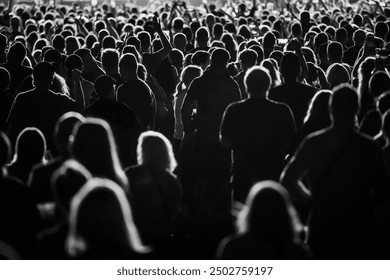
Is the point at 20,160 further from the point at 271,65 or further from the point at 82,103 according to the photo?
the point at 271,65

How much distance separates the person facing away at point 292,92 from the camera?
7098 millimetres

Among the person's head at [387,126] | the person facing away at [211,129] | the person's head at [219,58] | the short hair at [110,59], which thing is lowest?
the person facing away at [211,129]

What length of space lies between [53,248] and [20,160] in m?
1.80

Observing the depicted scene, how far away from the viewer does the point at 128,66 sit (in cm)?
755

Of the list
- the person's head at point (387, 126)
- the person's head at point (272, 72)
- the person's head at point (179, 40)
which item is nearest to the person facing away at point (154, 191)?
the person's head at point (387, 126)

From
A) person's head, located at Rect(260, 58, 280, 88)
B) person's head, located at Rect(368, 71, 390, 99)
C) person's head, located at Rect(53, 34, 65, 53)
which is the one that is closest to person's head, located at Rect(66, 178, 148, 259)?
person's head, located at Rect(368, 71, 390, 99)

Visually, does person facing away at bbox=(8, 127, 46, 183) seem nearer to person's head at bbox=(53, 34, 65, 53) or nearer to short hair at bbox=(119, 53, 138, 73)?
short hair at bbox=(119, 53, 138, 73)

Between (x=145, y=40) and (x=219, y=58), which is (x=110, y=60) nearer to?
(x=219, y=58)

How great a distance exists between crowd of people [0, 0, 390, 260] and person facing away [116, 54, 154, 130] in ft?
0.05

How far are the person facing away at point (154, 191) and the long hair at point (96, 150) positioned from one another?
40cm

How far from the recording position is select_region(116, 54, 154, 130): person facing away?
7469 millimetres

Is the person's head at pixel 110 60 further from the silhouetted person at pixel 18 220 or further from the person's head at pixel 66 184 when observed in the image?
the person's head at pixel 66 184

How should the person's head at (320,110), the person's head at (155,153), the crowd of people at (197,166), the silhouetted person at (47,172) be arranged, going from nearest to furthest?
the crowd of people at (197,166) < the silhouetted person at (47,172) < the person's head at (155,153) < the person's head at (320,110)
